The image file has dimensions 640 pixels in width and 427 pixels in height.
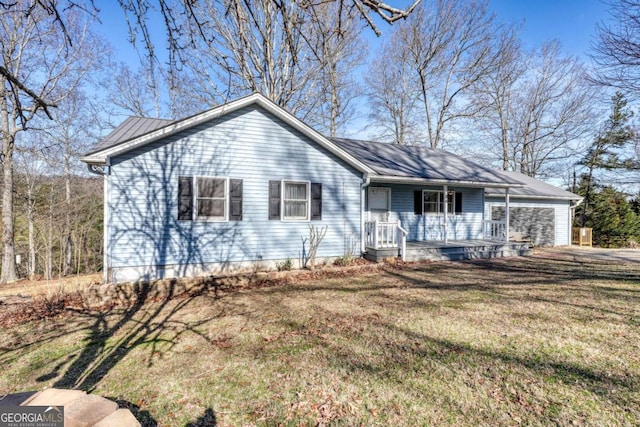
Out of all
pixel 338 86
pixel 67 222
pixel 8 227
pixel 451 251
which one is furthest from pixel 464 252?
pixel 67 222

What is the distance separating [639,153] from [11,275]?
1343 inches

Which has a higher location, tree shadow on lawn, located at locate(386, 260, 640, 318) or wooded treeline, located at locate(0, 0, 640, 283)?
wooded treeline, located at locate(0, 0, 640, 283)

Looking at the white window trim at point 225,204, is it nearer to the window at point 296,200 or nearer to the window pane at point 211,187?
the window pane at point 211,187

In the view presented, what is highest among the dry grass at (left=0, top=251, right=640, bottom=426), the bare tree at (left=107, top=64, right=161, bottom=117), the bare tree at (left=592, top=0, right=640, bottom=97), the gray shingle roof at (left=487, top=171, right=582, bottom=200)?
the bare tree at (left=107, top=64, right=161, bottom=117)

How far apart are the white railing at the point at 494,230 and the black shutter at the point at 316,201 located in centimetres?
849

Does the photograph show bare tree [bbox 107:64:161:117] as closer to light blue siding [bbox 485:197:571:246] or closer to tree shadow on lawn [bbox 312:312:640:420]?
tree shadow on lawn [bbox 312:312:640:420]

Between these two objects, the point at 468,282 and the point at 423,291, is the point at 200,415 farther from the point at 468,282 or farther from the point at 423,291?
the point at 468,282

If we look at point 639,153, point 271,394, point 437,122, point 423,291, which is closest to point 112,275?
point 271,394

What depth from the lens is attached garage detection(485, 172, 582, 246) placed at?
15.7 meters

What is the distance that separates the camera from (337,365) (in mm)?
3486

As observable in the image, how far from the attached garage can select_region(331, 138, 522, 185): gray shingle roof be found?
323cm

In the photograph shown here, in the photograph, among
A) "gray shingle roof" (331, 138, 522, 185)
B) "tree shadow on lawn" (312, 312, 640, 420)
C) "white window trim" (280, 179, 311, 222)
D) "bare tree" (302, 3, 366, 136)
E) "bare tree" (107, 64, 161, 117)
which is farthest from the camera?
"bare tree" (107, 64, 161, 117)

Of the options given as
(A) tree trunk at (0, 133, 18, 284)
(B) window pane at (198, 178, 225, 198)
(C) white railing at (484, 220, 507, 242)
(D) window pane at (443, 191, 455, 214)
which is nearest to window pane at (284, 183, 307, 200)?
(B) window pane at (198, 178, 225, 198)

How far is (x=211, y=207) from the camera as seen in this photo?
320 inches
